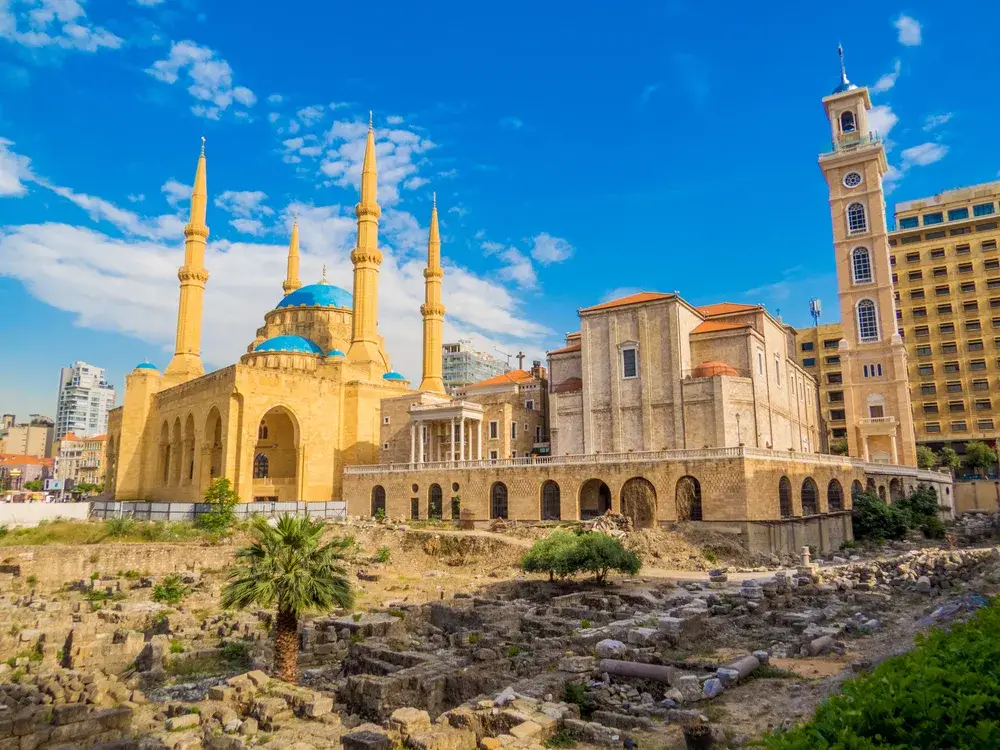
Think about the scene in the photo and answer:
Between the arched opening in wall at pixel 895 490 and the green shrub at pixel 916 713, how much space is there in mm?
46290

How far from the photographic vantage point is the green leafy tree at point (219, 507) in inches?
1485

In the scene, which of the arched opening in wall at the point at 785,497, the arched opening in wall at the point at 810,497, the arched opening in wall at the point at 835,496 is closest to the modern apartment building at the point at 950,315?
the arched opening in wall at the point at 835,496

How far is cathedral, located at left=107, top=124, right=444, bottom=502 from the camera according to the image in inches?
1753

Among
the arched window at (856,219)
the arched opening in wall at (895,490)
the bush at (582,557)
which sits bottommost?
the bush at (582,557)

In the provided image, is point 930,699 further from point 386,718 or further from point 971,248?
point 971,248

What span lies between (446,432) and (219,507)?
50.0ft

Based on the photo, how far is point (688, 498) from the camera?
3472cm

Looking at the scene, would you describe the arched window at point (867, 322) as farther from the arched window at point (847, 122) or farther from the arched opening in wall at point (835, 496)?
the arched opening in wall at point (835, 496)

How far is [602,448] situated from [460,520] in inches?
386

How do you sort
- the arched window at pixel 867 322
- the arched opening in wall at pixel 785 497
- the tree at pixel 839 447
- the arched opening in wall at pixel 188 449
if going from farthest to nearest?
the tree at pixel 839 447 → the arched window at pixel 867 322 → the arched opening in wall at pixel 188 449 → the arched opening in wall at pixel 785 497

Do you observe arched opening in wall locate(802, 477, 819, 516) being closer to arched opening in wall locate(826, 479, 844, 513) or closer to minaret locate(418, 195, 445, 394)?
arched opening in wall locate(826, 479, 844, 513)

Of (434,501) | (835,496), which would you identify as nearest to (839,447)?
(835,496)

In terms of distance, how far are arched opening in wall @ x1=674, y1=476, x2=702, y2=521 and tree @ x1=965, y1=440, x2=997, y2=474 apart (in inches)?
1561

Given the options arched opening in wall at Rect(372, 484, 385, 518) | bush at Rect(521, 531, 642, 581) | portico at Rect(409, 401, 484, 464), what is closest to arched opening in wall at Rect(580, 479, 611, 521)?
portico at Rect(409, 401, 484, 464)
